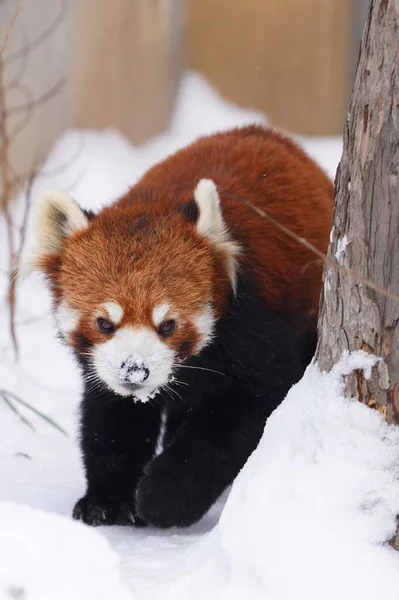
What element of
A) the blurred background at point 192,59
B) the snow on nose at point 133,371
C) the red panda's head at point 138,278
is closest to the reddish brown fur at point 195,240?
the red panda's head at point 138,278

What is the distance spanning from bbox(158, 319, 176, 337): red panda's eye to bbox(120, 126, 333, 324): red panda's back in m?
0.39

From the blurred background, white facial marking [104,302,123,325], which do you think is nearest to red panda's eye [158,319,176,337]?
white facial marking [104,302,123,325]

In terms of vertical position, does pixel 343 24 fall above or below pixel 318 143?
above

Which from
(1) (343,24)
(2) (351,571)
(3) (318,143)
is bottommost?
(2) (351,571)

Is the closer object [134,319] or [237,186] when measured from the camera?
[134,319]

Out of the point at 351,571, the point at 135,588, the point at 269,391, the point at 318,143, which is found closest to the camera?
the point at 351,571

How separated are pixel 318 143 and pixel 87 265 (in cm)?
514

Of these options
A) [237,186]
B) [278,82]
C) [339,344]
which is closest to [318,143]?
[278,82]

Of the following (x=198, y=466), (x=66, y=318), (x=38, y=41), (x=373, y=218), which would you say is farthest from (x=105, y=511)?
(x=38, y=41)

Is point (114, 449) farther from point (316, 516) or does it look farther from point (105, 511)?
point (316, 516)

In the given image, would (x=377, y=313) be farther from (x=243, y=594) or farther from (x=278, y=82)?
(x=278, y=82)

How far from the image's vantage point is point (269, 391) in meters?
3.35

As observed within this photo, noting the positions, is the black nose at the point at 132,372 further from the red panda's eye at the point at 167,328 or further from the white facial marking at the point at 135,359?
the red panda's eye at the point at 167,328

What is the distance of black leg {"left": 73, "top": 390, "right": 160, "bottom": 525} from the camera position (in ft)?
11.7
